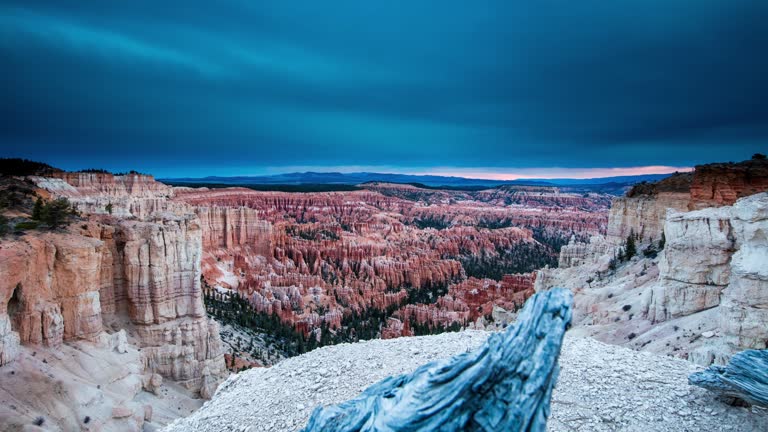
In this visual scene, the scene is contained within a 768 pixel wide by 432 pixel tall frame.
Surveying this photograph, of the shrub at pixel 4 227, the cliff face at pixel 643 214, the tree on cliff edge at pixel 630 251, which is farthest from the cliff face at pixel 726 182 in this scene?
the shrub at pixel 4 227

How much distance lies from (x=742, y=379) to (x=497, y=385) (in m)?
4.60

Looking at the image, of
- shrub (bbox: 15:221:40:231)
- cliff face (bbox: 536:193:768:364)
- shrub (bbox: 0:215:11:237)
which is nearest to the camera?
cliff face (bbox: 536:193:768:364)

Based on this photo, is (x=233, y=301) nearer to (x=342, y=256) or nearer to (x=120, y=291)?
(x=120, y=291)

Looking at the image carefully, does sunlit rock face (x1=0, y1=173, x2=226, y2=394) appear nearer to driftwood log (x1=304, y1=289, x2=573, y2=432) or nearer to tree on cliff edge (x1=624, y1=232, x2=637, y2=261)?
driftwood log (x1=304, y1=289, x2=573, y2=432)

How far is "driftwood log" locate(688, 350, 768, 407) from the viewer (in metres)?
5.54

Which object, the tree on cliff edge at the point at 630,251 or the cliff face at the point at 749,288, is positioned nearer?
the cliff face at the point at 749,288

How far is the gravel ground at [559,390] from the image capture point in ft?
19.4

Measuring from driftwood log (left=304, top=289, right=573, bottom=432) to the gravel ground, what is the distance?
10.2 ft

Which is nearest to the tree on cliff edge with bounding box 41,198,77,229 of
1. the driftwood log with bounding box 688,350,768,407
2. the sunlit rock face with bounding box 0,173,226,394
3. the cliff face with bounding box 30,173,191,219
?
the sunlit rock face with bounding box 0,173,226,394

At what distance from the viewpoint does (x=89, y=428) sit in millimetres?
10273

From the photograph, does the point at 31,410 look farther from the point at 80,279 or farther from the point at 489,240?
the point at 489,240

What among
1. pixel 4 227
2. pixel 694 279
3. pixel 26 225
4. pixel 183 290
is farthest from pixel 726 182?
pixel 4 227

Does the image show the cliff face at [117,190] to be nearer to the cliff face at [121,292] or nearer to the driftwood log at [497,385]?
the cliff face at [121,292]

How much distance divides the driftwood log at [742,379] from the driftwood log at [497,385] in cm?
397
